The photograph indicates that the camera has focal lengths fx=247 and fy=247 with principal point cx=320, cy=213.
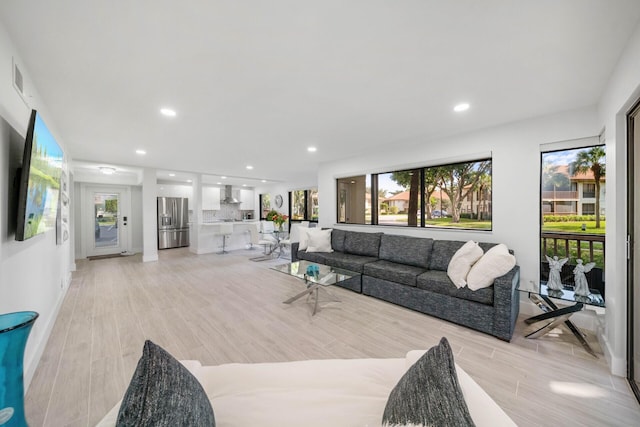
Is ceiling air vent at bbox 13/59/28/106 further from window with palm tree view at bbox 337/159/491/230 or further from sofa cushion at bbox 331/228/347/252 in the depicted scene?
window with palm tree view at bbox 337/159/491/230

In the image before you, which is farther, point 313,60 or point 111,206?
point 111,206

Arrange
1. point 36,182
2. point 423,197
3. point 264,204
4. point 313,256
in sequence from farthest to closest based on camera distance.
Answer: point 264,204 < point 313,256 < point 423,197 < point 36,182

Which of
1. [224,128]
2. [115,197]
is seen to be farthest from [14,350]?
[115,197]

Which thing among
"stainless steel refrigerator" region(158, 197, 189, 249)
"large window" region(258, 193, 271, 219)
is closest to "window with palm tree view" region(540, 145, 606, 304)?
"large window" region(258, 193, 271, 219)

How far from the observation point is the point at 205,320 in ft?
9.55

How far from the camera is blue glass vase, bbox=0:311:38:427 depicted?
1.05m

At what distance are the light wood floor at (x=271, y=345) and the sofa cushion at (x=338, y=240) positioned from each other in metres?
0.97

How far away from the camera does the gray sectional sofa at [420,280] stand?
2510mm

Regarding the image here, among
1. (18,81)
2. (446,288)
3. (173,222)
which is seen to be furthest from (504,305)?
(173,222)

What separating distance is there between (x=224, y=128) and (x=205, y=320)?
247 centimetres

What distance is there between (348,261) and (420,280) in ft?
4.07

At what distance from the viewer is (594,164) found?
9.43 ft

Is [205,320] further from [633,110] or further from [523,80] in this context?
[633,110]

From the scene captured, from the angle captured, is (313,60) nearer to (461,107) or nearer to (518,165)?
(461,107)
